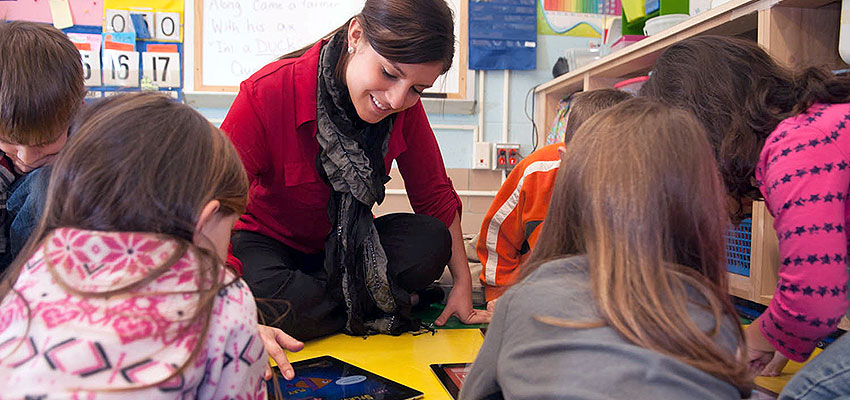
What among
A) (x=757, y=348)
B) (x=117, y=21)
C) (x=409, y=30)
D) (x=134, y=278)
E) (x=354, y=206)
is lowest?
(x=757, y=348)

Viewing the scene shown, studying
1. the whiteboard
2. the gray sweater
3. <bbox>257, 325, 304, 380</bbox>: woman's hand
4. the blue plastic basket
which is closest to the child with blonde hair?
the gray sweater

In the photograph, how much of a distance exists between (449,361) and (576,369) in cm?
72

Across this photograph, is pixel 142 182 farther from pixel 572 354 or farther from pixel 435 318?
pixel 435 318

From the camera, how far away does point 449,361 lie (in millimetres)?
1241

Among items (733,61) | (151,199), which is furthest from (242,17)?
(151,199)

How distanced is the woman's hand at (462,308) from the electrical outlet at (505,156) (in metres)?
1.14

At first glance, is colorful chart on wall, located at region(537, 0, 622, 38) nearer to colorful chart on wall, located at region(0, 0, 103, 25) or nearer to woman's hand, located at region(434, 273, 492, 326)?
woman's hand, located at region(434, 273, 492, 326)

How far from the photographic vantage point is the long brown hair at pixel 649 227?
55cm

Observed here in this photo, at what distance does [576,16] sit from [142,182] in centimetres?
235

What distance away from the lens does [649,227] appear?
0.60m

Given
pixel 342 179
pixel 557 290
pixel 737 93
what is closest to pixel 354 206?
pixel 342 179

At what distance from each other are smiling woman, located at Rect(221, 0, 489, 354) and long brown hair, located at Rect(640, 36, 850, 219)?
1.42ft

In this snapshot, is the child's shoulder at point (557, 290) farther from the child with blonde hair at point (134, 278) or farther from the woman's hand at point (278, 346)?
the woman's hand at point (278, 346)

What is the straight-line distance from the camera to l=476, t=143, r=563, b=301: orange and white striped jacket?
1.53 m
